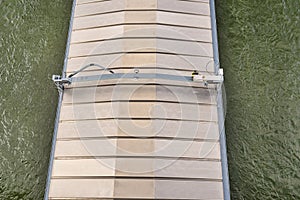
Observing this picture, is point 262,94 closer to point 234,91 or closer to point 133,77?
point 234,91

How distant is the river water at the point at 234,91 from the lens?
50.9 inches

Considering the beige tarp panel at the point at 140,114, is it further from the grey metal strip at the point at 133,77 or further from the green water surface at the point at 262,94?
the green water surface at the point at 262,94

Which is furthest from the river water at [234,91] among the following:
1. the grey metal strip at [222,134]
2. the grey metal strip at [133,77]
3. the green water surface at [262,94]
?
the grey metal strip at [133,77]

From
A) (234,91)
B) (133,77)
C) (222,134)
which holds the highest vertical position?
(234,91)

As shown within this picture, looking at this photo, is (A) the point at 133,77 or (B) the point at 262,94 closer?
(A) the point at 133,77

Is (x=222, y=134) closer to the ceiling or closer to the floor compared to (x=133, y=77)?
closer to the floor

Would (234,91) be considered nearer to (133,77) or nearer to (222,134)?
(222,134)

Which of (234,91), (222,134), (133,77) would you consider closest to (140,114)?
(133,77)

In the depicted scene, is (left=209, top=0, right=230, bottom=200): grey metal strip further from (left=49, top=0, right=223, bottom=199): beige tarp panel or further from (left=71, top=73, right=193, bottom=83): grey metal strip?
(left=71, top=73, right=193, bottom=83): grey metal strip

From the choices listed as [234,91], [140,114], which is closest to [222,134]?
[140,114]

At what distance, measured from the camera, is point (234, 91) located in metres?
1.46

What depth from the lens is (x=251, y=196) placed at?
1246mm

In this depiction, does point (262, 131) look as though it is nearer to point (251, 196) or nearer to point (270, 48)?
point (251, 196)

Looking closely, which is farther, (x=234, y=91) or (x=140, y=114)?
(x=234, y=91)
